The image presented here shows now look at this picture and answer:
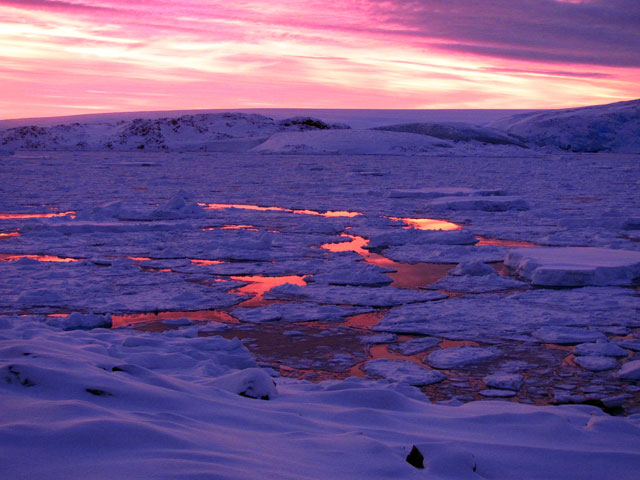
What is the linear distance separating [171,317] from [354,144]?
3462 centimetres

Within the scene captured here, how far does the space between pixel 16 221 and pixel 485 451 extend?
769cm

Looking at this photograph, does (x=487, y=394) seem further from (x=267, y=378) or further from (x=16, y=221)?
(x=16, y=221)

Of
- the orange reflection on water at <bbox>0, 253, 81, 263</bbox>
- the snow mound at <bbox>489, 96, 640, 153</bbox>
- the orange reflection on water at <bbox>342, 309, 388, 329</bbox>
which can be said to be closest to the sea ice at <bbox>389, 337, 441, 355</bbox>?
the orange reflection on water at <bbox>342, 309, 388, 329</bbox>

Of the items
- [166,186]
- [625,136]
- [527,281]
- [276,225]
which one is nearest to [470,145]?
[625,136]

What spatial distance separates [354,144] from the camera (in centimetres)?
3788

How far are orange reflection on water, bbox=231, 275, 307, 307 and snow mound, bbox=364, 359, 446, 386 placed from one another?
4.34 feet

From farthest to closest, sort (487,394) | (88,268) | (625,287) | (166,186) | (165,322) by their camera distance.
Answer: (166,186)
(88,268)
(625,287)
(165,322)
(487,394)

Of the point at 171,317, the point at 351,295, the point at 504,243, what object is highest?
the point at 504,243

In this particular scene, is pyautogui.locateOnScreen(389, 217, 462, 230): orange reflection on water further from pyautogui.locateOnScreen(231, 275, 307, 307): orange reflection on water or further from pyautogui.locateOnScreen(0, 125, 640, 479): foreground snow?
pyautogui.locateOnScreen(231, 275, 307, 307): orange reflection on water

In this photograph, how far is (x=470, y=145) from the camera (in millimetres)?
42062

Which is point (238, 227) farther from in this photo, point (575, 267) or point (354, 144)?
point (354, 144)

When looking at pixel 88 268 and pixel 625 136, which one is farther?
pixel 625 136

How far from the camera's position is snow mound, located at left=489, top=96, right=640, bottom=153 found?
167 ft

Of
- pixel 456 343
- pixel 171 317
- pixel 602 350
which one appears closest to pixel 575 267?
pixel 602 350
